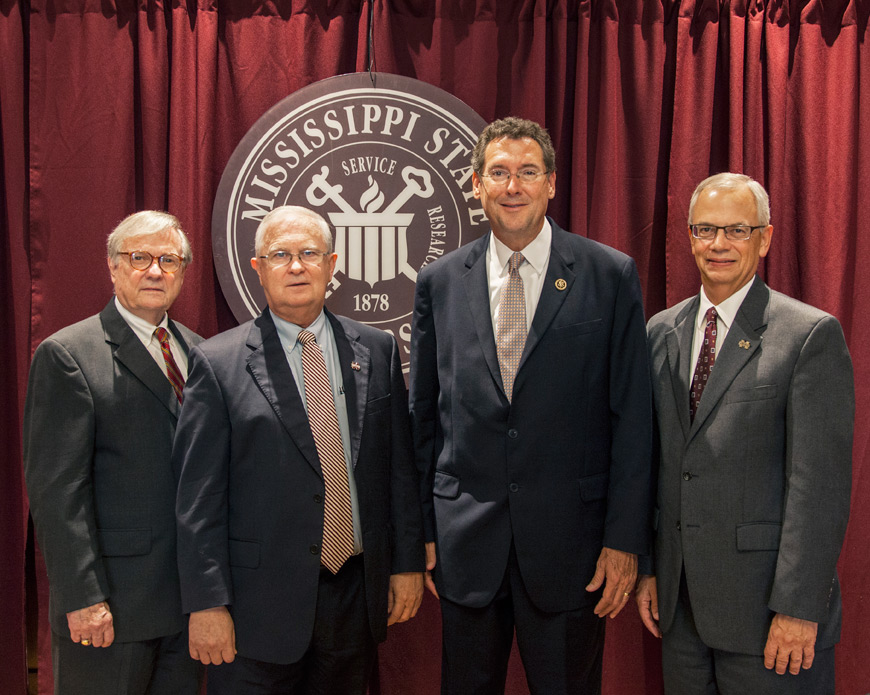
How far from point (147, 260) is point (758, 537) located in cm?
173

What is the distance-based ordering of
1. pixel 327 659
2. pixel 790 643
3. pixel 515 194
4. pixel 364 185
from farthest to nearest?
pixel 364 185 → pixel 515 194 → pixel 327 659 → pixel 790 643

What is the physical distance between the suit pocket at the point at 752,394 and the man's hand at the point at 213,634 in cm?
132

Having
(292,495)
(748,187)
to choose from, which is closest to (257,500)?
(292,495)

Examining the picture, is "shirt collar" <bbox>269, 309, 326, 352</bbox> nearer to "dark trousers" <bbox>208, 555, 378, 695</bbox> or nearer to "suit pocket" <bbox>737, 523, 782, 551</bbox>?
"dark trousers" <bbox>208, 555, 378, 695</bbox>

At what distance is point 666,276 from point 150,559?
192 cm

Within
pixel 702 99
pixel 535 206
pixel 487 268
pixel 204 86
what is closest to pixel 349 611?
pixel 487 268

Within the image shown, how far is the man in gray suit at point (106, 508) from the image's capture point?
71.2 inches

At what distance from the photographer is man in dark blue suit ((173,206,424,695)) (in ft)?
5.71

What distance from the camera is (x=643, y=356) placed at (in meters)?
1.86

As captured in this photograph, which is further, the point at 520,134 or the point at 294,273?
the point at 520,134

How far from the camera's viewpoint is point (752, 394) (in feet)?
5.84

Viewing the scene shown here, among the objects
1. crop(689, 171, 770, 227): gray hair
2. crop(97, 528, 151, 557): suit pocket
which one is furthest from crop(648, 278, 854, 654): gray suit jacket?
crop(97, 528, 151, 557): suit pocket

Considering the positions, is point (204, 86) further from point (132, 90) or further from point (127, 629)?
point (127, 629)

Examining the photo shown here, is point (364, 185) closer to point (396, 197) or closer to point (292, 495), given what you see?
point (396, 197)
